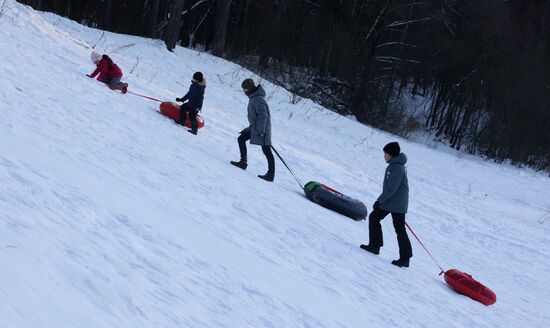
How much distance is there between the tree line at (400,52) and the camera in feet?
99.0

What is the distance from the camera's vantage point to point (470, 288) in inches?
295

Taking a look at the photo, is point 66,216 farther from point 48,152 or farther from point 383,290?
point 383,290

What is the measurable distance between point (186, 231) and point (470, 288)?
12.8ft

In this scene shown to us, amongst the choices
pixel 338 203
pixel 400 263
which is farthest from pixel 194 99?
pixel 400 263

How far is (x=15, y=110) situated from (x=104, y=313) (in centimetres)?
488

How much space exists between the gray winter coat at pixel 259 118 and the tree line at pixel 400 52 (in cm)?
1785

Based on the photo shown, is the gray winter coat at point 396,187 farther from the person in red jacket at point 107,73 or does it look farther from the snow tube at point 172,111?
the person in red jacket at point 107,73

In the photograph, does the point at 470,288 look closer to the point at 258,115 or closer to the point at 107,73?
the point at 258,115

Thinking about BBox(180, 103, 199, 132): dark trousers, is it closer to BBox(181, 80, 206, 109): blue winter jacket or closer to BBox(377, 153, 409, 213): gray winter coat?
BBox(181, 80, 206, 109): blue winter jacket

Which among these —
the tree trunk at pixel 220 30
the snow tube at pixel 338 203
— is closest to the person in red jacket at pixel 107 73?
the snow tube at pixel 338 203

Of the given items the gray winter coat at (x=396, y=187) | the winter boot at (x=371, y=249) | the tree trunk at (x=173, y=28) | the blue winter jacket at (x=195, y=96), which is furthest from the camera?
the tree trunk at (x=173, y=28)

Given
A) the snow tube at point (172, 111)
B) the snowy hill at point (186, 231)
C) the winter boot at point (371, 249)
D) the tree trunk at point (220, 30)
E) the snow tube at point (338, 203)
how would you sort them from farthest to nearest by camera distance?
1. the tree trunk at point (220, 30)
2. the snow tube at point (172, 111)
3. the snow tube at point (338, 203)
4. the winter boot at point (371, 249)
5. the snowy hill at point (186, 231)

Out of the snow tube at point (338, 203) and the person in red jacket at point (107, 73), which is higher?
the person in red jacket at point (107, 73)

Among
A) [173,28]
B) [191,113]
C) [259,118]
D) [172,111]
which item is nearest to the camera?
[259,118]
